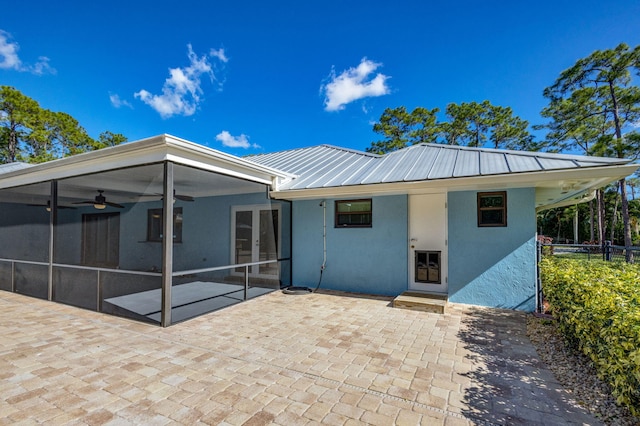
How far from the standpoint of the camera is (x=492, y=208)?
546cm

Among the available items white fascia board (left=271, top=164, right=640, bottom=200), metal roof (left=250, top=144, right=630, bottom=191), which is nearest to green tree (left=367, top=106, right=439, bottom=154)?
metal roof (left=250, top=144, right=630, bottom=191)

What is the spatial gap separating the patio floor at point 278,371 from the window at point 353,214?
2.33m

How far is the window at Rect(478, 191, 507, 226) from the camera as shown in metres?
5.35

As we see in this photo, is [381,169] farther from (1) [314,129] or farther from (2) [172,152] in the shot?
(1) [314,129]

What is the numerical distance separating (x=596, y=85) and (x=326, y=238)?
22.1 metres

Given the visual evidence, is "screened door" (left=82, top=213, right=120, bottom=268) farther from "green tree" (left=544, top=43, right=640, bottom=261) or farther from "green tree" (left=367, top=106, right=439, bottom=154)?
"green tree" (left=544, top=43, right=640, bottom=261)

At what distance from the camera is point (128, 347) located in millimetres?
3586

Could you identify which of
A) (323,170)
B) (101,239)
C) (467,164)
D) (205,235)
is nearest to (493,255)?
(467,164)

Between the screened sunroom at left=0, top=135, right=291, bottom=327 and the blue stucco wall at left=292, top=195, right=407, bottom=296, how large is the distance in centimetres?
47

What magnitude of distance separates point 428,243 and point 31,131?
986 inches

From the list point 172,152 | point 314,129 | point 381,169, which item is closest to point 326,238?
point 381,169

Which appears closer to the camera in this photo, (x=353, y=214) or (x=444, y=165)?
(x=444, y=165)

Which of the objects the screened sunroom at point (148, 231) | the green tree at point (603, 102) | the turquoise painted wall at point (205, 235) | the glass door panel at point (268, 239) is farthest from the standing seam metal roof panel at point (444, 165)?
the green tree at point (603, 102)

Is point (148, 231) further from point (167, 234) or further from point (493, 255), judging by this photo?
point (493, 255)
